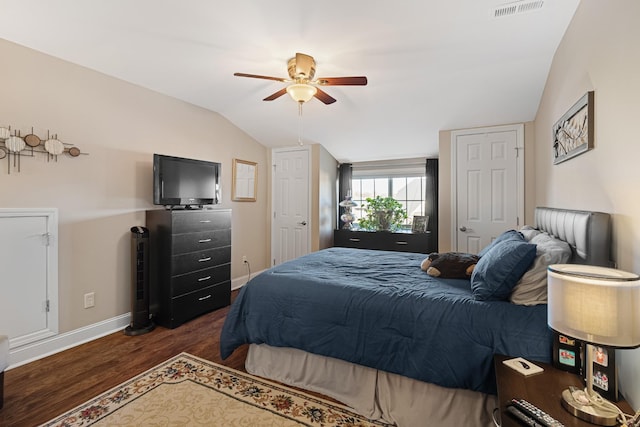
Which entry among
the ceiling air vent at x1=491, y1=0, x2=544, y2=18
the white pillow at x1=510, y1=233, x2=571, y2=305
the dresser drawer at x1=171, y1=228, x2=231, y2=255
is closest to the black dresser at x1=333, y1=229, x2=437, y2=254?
the dresser drawer at x1=171, y1=228, x2=231, y2=255

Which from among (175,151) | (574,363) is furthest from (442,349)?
(175,151)

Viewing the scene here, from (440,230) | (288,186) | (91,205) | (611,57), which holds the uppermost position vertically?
(611,57)

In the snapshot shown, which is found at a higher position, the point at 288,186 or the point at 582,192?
the point at 288,186

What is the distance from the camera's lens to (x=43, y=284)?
100 inches

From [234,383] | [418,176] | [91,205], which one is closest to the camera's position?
[234,383]

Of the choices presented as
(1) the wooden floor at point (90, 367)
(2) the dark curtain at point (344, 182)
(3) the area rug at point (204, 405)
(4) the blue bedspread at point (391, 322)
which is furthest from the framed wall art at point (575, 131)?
(2) the dark curtain at point (344, 182)

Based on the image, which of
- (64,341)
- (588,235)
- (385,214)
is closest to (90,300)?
(64,341)

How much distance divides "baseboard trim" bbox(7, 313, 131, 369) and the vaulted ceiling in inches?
95.1

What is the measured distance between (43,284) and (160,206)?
126cm

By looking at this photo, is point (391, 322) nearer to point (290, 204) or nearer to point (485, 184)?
point (485, 184)

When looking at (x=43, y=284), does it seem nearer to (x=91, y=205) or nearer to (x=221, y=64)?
(x=91, y=205)

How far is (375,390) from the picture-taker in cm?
189

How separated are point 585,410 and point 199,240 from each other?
10.7 ft

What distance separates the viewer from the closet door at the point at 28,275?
2344 mm
